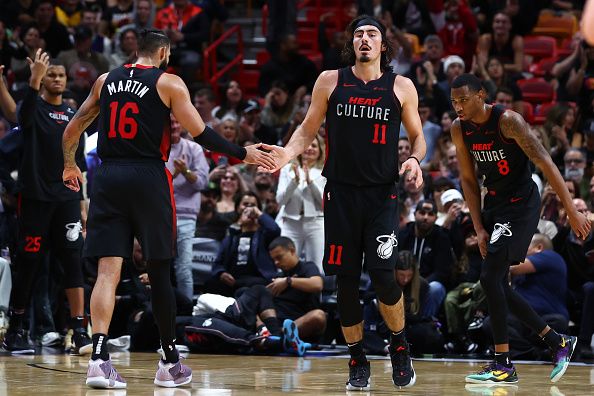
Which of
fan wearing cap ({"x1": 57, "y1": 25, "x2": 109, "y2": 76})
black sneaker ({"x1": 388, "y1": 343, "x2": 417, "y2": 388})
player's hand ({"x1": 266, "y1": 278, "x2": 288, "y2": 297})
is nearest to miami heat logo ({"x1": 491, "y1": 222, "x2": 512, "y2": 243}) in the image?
black sneaker ({"x1": 388, "y1": 343, "x2": 417, "y2": 388})

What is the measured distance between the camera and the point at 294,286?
11.2 meters

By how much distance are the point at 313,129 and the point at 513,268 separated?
3.68 meters

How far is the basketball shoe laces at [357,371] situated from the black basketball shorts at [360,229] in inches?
23.4

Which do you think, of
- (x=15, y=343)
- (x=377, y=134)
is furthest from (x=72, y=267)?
(x=377, y=134)

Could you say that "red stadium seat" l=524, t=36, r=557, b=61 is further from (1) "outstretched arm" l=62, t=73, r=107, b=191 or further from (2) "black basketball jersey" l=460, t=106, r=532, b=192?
(1) "outstretched arm" l=62, t=73, r=107, b=191

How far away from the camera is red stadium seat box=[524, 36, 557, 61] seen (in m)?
17.3

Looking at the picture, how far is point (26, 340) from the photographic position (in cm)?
1063

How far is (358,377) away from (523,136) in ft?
6.83

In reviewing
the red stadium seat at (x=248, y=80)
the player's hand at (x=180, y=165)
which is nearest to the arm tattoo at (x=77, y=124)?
the player's hand at (x=180, y=165)

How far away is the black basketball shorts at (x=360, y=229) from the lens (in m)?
7.12

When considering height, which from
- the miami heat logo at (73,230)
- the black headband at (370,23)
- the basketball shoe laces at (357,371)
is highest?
the black headband at (370,23)

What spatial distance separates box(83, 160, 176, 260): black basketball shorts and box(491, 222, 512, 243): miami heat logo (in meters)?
2.32

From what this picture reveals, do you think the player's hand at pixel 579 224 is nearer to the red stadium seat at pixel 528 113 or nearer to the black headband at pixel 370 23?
the black headband at pixel 370 23

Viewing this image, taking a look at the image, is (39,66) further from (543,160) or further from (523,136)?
(543,160)
